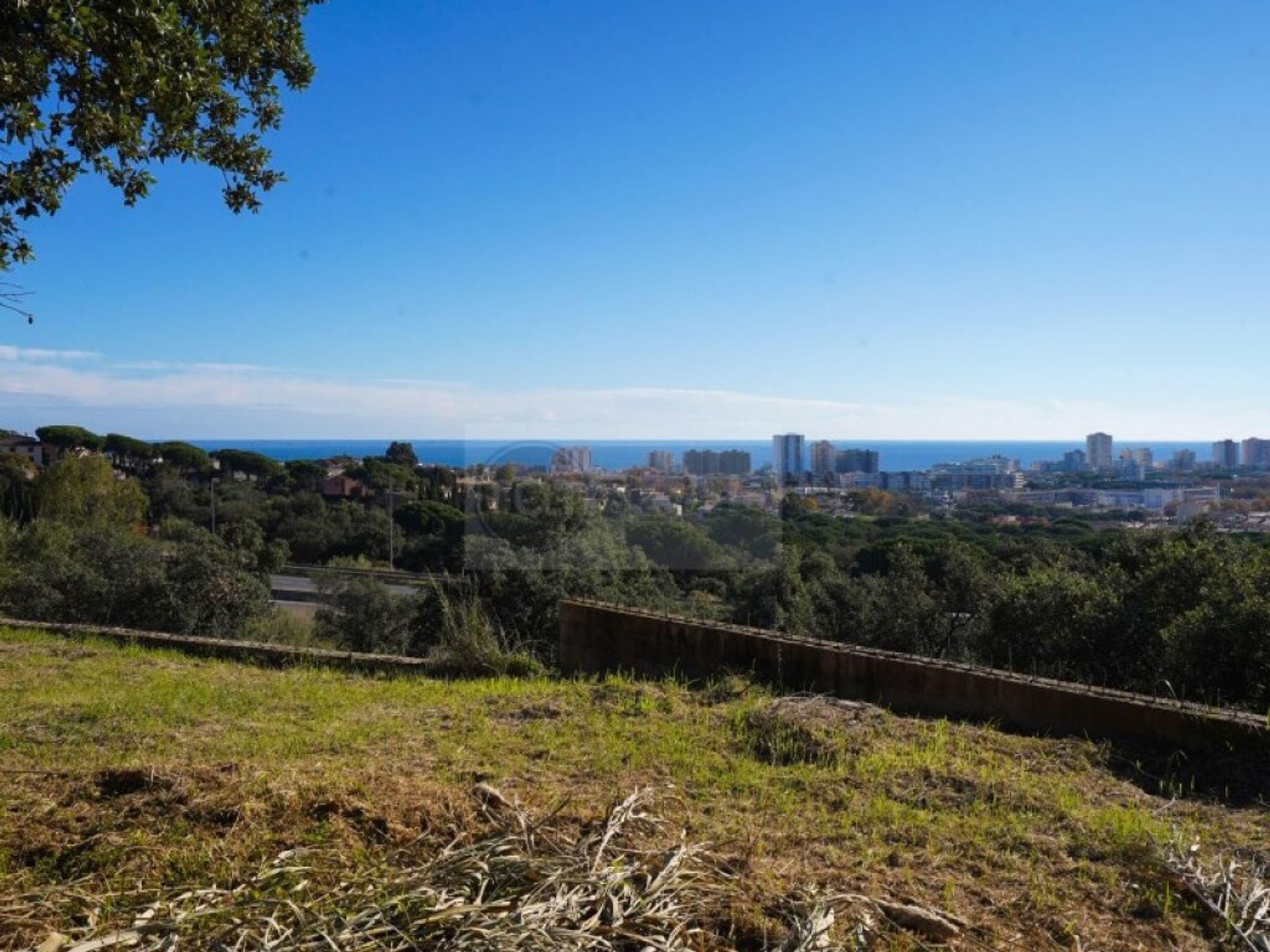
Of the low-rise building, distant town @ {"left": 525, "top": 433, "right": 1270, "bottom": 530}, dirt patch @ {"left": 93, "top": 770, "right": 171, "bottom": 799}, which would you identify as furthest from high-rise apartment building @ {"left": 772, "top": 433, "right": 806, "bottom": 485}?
the low-rise building

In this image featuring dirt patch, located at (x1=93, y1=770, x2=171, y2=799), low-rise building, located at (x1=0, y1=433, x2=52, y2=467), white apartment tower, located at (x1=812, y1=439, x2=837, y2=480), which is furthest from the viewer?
low-rise building, located at (x1=0, y1=433, x2=52, y2=467)

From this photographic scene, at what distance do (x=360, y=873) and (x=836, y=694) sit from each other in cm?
348

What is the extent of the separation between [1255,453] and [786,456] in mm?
9881

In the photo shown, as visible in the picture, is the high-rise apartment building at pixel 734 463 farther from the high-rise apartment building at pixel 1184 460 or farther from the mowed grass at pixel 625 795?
the mowed grass at pixel 625 795

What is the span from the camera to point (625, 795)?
321cm

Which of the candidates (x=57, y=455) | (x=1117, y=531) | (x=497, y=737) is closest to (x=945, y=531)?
(x=1117, y=531)

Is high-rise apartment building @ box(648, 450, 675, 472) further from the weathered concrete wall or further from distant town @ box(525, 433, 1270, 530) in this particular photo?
the weathered concrete wall

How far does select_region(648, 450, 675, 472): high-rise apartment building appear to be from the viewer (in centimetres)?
1642

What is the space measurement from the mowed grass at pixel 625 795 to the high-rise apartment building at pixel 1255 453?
17.3m

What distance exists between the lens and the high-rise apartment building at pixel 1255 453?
58.5ft

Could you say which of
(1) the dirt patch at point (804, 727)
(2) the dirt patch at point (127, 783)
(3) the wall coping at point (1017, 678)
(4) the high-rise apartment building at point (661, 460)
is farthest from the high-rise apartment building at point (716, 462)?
(2) the dirt patch at point (127, 783)

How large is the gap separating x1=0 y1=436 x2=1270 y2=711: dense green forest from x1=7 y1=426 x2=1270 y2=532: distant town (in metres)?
0.32

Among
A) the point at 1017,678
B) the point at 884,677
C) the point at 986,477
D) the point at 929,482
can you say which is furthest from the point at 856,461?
the point at 1017,678

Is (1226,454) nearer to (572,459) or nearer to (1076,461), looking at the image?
(1076,461)
